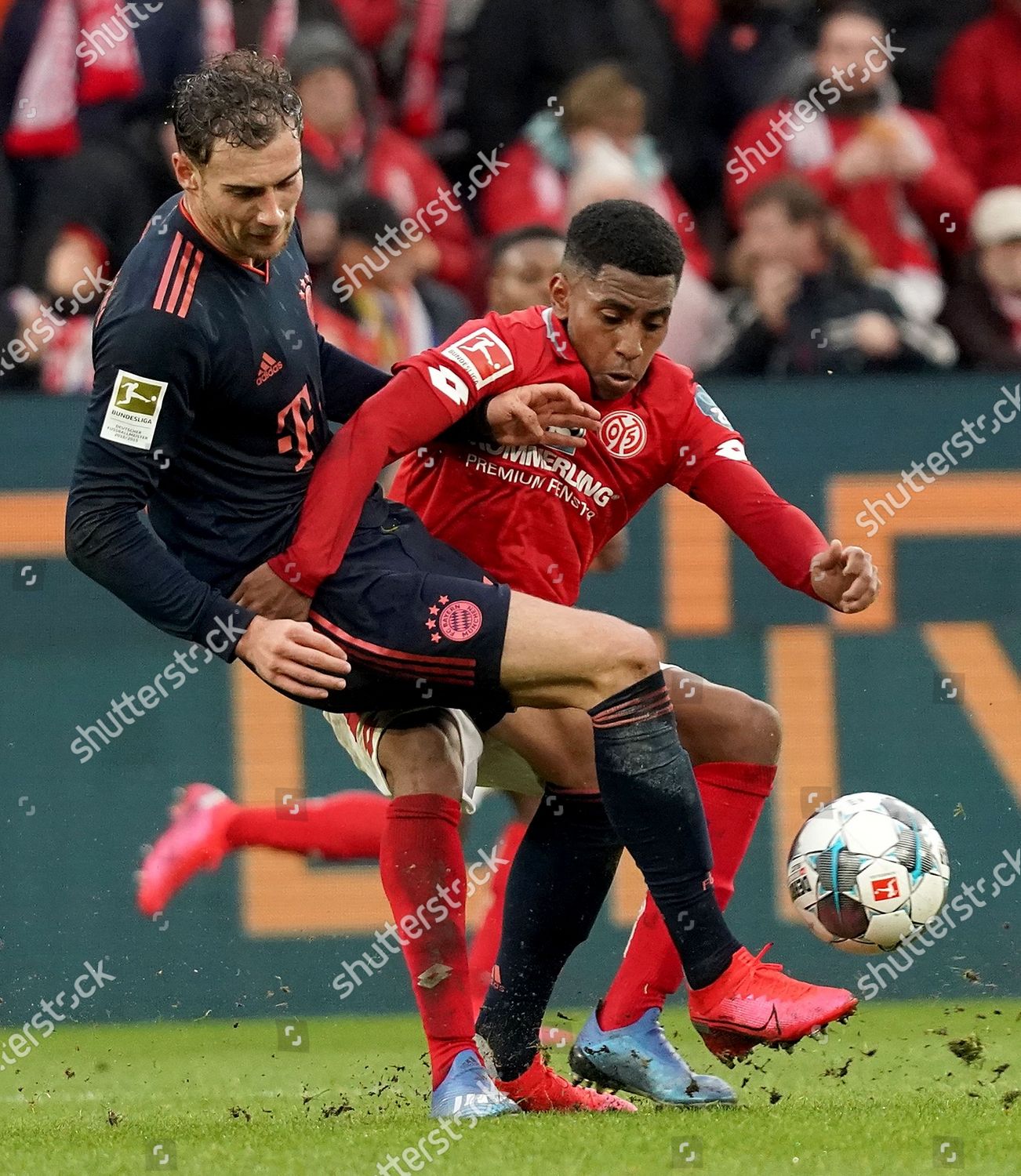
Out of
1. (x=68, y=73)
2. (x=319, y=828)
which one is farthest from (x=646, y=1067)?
(x=68, y=73)

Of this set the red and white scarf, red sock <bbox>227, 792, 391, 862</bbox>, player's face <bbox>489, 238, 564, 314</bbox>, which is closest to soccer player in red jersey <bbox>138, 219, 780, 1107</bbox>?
red sock <bbox>227, 792, 391, 862</bbox>

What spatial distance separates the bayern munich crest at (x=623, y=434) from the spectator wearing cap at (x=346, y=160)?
3.47 metres

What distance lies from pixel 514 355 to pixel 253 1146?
188 centimetres

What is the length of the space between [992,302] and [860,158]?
2.87ft

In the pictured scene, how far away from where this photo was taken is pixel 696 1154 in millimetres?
3953

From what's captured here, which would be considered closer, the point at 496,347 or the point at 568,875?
the point at 496,347

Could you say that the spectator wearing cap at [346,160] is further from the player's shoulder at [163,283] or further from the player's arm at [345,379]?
the player's shoulder at [163,283]

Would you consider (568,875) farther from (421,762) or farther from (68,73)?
(68,73)

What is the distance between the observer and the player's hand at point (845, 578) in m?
4.54

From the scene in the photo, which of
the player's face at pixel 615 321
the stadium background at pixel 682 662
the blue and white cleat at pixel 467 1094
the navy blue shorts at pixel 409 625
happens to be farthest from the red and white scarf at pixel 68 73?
the blue and white cleat at pixel 467 1094

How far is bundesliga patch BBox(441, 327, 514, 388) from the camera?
462 cm

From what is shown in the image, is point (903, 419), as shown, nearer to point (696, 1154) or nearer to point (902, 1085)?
point (902, 1085)

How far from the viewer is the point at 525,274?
7430mm

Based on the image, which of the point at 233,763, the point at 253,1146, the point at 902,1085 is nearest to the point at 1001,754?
the point at 902,1085
